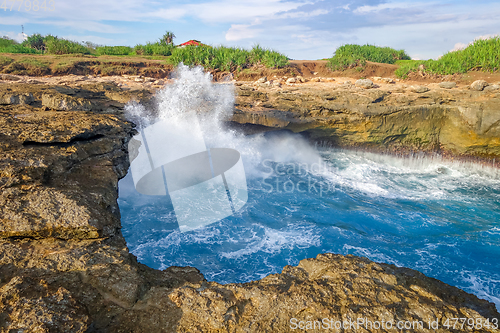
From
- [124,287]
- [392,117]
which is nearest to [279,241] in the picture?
[124,287]

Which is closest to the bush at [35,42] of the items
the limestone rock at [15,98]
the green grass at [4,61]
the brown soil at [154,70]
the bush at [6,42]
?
the bush at [6,42]

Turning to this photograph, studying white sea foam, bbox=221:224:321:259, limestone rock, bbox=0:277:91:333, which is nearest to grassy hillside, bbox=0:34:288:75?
white sea foam, bbox=221:224:321:259

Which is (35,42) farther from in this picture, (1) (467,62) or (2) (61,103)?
(1) (467,62)

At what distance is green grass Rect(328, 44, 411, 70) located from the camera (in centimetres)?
1227

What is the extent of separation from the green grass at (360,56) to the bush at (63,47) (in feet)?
37.3

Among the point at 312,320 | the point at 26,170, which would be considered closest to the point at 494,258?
the point at 312,320

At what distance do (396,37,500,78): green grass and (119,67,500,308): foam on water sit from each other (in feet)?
14.7

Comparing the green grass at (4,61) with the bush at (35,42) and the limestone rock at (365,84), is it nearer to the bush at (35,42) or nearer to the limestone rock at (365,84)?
the bush at (35,42)

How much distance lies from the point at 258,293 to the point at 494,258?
14.6 feet

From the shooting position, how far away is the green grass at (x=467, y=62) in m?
10.0

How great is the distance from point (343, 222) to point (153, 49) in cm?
1338

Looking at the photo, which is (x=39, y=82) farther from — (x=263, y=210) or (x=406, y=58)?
(x=406, y=58)

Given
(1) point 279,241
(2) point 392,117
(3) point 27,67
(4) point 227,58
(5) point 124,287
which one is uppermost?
(4) point 227,58

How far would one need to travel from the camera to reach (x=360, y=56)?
1295 centimetres
